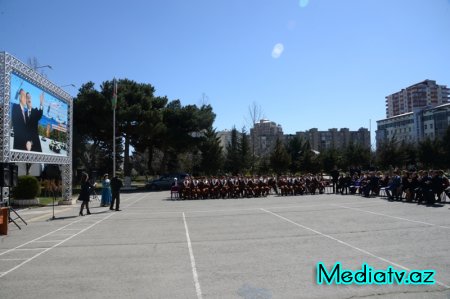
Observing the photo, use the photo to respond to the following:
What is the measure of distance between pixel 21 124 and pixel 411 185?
20067 millimetres

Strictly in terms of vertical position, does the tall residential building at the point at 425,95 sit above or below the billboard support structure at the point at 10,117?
above

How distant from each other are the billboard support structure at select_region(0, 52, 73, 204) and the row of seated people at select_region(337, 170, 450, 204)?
63.4 feet

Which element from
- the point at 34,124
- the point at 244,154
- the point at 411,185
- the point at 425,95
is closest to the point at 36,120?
the point at 34,124

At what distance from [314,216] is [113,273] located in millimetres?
9714

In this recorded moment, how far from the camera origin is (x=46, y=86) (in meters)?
22.2

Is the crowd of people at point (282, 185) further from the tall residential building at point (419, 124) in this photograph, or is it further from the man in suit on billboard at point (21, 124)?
the tall residential building at point (419, 124)

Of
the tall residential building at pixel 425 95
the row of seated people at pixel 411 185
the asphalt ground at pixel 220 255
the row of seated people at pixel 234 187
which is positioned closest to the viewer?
the asphalt ground at pixel 220 255

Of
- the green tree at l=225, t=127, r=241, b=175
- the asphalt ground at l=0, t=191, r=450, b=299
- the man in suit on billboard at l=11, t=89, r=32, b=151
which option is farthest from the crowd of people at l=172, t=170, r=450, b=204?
the green tree at l=225, t=127, r=241, b=175

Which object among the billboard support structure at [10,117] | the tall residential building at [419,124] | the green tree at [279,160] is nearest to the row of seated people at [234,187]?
the billboard support structure at [10,117]

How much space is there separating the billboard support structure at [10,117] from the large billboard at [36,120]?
66 millimetres

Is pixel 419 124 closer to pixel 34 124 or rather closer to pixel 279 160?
pixel 279 160

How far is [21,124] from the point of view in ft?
61.8

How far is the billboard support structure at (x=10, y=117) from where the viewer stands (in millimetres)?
16953

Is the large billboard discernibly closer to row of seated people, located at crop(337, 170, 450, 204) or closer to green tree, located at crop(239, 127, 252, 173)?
row of seated people, located at crop(337, 170, 450, 204)
